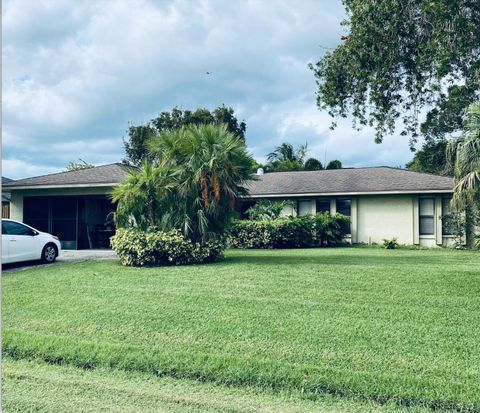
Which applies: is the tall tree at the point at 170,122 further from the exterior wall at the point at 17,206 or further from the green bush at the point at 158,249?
the green bush at the point at 158,249

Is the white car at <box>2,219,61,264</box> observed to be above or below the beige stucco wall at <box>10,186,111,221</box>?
below

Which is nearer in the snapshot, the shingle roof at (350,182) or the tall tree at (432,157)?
the shingle roof at (350,182)

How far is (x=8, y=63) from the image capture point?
2301 mm

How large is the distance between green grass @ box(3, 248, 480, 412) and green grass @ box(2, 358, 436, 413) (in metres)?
0.18

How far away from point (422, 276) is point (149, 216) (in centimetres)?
735

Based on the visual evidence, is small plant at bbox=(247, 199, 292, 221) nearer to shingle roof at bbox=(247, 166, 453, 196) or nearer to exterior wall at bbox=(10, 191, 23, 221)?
shingle roof at bbox=(247, 166, 453, 196)

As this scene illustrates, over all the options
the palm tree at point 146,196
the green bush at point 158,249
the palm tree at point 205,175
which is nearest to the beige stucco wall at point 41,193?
the palm tree at point 146,196

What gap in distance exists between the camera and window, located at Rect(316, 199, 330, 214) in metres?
22.7

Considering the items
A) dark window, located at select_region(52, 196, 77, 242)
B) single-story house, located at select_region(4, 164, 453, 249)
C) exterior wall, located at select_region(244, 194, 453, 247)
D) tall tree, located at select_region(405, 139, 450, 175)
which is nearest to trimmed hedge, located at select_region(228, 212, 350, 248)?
exterior wall, located at select_region(244, 194, 453, 247)

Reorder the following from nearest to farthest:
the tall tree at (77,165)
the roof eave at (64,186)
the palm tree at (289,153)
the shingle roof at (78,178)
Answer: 1. the roof eave at (64,186)
2. the shingle roof at (78,178)
3. the palm tree at (289,153)
4. the tall tree at (77,165)

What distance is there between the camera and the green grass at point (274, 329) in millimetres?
5082

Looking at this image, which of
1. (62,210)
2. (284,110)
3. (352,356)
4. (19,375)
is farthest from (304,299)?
(62,210)

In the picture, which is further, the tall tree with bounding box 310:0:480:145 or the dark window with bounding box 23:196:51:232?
the dark window with bounding box 23:196:51:232

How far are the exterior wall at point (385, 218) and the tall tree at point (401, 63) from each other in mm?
8522
